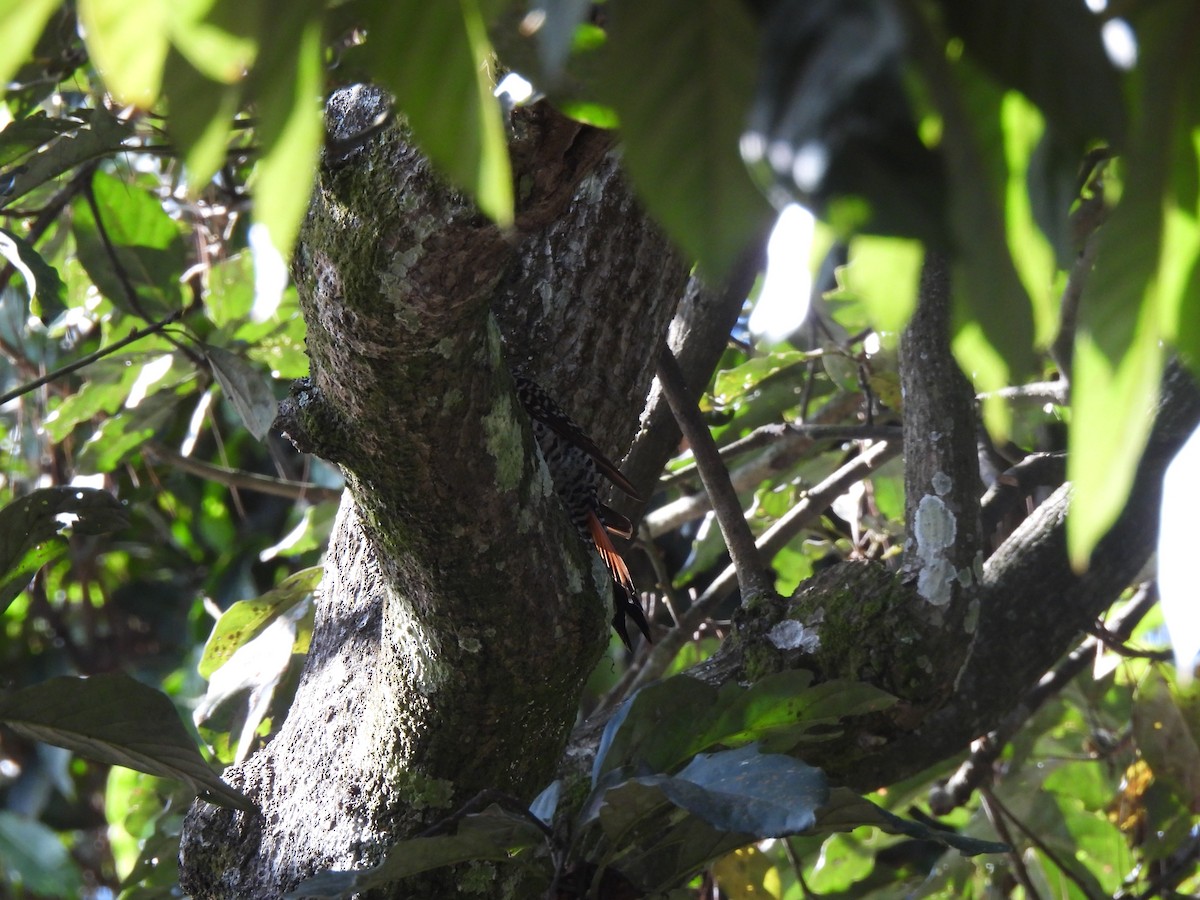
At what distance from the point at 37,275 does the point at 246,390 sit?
0.35 meters

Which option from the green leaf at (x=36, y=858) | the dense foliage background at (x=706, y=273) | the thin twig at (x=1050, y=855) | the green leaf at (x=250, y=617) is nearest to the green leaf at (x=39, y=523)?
the dense foliage background at (x=706, y=273)

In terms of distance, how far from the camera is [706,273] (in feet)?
1.10

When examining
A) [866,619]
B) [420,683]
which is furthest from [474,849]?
[866,619]

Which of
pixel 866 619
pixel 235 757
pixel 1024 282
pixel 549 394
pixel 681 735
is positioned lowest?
pixel 235 757

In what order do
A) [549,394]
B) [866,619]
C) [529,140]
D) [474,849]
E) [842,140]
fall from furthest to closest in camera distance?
[549,394] → [866,619] → [474,849] → [529,140] → [842,140]

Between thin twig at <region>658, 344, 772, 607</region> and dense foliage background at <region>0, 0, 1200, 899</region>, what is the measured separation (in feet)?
0.94

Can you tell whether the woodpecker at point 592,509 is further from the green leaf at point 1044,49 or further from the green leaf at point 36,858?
the green leaf at point 36,858

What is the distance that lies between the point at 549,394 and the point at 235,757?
0.96 meters

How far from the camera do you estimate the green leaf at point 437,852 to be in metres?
1.16

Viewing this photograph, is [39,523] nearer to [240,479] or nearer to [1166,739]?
[240,479]

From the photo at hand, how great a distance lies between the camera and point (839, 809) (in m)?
1.28

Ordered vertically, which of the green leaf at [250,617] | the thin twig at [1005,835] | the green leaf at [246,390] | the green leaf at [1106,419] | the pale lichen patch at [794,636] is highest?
the green leaf at [1106,419]

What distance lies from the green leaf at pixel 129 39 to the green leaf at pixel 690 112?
141 millimetres

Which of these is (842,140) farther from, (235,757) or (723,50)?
(235,757)
